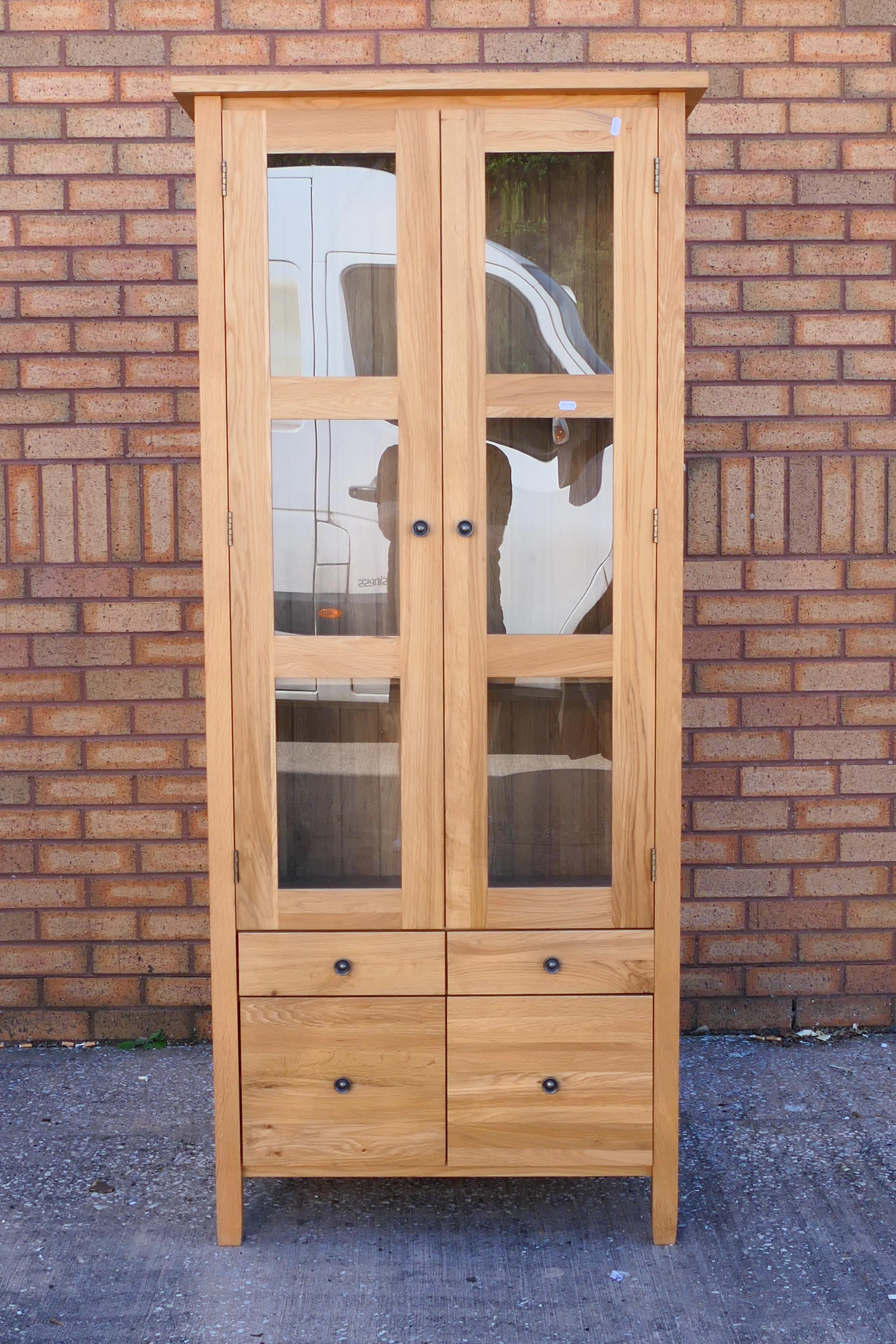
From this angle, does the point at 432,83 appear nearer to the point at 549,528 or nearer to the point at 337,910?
the point at 549,528

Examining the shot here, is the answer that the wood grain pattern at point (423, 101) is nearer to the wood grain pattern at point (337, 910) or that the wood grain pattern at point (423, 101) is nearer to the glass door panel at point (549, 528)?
the glass door panel at point (549, 528)

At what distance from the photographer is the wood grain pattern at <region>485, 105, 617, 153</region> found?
231 cm

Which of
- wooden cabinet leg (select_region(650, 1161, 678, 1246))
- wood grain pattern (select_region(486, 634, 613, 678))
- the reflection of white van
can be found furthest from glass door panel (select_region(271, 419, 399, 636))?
wooden cabinet leg (select_region(650, 1161, 678, 1246))

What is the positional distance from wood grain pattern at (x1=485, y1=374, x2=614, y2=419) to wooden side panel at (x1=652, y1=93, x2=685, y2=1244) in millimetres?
116

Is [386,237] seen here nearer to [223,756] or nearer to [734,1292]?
[223,756]

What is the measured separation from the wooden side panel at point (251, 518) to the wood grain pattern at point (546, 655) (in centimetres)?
48

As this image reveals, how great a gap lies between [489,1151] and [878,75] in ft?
10.2

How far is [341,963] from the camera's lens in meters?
2.44

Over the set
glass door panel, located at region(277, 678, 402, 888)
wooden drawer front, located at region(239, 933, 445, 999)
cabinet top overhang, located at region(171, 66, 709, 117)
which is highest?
cabinet top overhang, located at region(171, 66, 709, 117)

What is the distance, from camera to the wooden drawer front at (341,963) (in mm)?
2439

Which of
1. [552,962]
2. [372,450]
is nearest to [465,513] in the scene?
[372,450]

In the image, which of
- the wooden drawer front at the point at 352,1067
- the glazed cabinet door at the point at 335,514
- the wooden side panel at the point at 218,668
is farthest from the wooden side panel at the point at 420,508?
the wooden side panel at the point at 218,668

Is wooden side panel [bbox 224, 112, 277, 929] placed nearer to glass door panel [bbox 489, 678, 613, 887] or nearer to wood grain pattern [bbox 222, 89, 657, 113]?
wood grain pattern [bbox 222, 89, 657, 113]

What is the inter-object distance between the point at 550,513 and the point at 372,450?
395 millimetres
